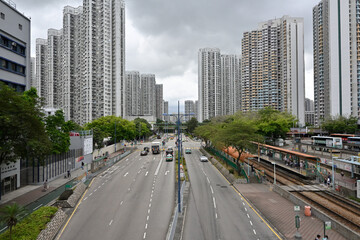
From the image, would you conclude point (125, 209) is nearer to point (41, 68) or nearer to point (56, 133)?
point (56, 133)

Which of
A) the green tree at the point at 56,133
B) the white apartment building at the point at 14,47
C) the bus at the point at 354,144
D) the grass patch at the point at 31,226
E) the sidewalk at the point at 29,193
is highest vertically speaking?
the white apartment building at the point at 14,47

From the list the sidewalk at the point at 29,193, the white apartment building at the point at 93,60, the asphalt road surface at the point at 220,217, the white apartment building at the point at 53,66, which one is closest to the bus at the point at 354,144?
the asphalt road surface at the point at 220,217

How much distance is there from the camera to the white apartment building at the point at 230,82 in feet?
561

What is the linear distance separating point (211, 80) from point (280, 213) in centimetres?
15312

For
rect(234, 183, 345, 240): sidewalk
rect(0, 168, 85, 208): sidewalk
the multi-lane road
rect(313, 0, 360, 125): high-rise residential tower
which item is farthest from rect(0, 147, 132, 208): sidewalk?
rect(313, 0, 360, 125): high-rise residential tower

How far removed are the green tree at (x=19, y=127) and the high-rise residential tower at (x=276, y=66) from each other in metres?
116

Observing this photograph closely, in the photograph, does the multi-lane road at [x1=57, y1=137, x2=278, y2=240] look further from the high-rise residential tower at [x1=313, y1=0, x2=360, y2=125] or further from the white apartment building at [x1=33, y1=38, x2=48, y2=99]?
the white apartment building at [x1=33, y1=38, x2=48, y2=99]

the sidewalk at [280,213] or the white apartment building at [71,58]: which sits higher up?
the white apartment building at [71,58]

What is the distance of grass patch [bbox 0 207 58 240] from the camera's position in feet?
46.3

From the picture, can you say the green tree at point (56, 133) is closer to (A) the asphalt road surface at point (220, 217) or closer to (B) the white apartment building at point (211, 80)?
(A) the asphalt road surface at point (220, 217)

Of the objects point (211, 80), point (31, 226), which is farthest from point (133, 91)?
point (31, 226)

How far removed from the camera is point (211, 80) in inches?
6585

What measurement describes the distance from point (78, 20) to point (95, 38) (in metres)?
21.3

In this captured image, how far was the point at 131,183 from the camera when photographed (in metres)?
31.0
